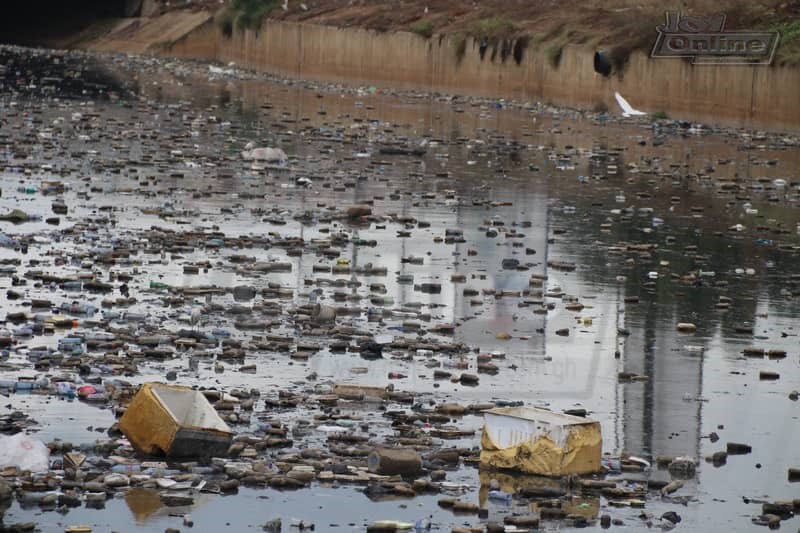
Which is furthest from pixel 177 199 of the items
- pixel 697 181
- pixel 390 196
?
pixel 697 181

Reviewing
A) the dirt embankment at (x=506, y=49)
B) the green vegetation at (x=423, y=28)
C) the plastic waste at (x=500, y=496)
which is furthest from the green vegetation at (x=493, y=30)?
the plastic waste at (x=500, y=496)

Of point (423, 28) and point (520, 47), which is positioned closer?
point (520, 47)

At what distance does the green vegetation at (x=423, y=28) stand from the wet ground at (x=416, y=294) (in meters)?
21.9

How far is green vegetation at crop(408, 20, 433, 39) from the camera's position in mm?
51969

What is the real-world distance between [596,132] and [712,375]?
24.6 m

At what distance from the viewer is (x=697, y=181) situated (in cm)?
2608

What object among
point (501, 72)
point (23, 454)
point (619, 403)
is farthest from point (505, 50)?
point (23, 454)

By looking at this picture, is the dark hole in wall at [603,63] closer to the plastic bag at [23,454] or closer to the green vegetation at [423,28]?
A: the green vegetation at [423,28]

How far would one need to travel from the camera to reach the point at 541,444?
9047 millimetres

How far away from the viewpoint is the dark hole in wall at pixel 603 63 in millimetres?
41375

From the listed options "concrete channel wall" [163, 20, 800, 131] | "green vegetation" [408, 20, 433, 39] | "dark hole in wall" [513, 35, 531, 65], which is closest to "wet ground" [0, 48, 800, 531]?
"concrete channel wall" [163, 20, 800, 131]

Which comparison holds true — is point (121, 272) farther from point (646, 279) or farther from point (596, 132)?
point (596, 132)

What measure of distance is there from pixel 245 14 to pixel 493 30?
19.8 m

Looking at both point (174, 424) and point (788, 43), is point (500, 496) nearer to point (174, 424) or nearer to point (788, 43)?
point (174, 424)
